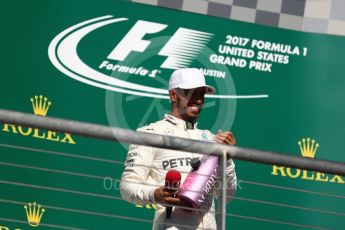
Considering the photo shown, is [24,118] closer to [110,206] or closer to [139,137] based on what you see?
[139,137]

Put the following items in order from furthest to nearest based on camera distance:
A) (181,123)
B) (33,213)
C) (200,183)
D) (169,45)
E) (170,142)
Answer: (169,45) → (33,213) → (181,123) → (200,183) → (170,142)

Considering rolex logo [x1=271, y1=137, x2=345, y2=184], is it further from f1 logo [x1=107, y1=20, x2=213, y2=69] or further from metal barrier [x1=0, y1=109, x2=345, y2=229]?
metal barrier [x1=0, y1=109, x2=345, y2=229]

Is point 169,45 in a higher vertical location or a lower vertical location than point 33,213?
higher

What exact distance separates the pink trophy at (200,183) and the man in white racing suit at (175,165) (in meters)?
0.04

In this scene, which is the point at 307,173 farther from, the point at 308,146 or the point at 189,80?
the point at 189,80

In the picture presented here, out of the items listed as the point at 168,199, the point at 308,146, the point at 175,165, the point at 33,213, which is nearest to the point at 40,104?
the point at 33,213

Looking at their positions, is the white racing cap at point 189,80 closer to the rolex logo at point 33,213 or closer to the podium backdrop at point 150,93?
the podium backdrop at point 150,93

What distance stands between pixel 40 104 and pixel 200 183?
248 centimetres

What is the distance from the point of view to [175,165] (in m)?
3.89

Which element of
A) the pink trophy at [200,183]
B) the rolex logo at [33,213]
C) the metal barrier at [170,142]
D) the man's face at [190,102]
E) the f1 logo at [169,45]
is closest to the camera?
the metal barrier at [170,142]

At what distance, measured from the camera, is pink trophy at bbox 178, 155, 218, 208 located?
3.57 metres

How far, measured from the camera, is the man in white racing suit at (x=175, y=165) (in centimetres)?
367

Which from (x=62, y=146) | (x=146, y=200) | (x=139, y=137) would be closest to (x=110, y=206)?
(x=62, y=146)

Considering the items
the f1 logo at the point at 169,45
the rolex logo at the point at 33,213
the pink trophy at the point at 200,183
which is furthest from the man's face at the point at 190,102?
the rolex logo at the point at 33,213
